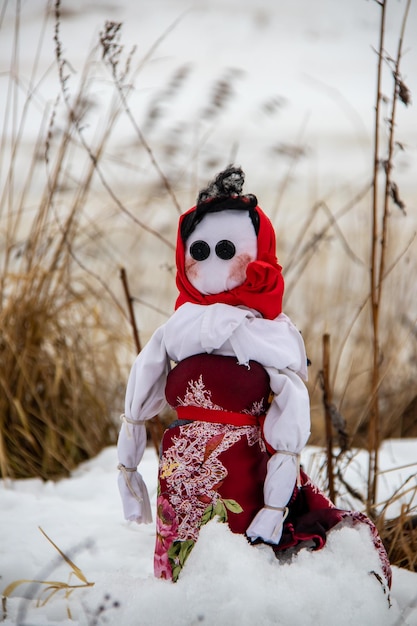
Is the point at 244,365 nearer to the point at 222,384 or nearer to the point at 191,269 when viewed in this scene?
the point at 222,384

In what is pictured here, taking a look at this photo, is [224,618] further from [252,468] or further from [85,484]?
[85,484]

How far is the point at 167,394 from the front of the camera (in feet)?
4.37

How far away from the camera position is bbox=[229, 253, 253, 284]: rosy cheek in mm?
1289

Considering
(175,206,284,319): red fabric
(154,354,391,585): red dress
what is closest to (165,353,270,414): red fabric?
(154,354,391,585): red dress

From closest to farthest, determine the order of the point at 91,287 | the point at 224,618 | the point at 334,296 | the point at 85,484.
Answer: the point at 224,618 < the point at 85,484 < the point at 91,287 < the point at 334,296

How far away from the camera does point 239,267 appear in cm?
129

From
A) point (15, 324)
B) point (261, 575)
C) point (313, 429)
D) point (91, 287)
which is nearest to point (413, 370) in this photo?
point (313, 429)

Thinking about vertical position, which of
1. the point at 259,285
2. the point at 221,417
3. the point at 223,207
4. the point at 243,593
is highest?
the point at 223,207

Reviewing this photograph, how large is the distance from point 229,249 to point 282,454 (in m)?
0.39

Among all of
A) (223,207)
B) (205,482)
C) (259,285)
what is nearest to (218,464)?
(205,482)

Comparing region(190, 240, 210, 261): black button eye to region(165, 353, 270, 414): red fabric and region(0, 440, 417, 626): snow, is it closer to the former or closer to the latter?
region(165, 353, 270, 414): red fabric

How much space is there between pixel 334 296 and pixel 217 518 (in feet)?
6.22

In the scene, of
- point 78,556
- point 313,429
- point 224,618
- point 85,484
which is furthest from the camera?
point 313,429

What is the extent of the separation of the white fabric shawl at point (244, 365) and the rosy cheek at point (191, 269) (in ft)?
0.18
